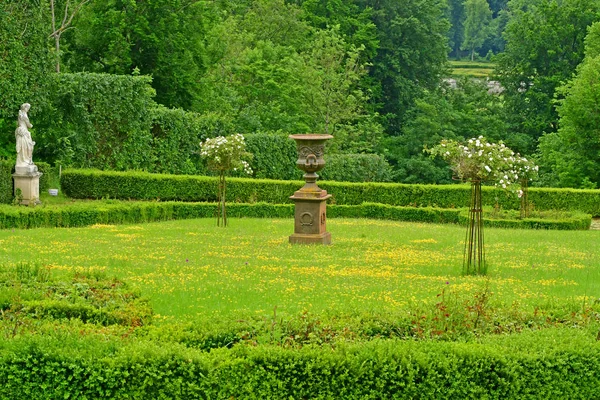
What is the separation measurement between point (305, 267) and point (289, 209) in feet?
49.3

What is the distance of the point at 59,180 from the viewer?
1169 inches

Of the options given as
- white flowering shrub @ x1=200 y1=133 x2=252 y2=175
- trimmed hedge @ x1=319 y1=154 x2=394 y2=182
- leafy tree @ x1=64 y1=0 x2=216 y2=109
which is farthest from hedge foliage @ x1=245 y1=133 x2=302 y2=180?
white flowering shrub @ x1=200 y1=133 x2=252 y2=175

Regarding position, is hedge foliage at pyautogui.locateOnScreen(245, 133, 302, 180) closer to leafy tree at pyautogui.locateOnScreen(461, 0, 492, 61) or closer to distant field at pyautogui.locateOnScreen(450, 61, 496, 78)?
distant field at pyautogui.locateOnScreen(450, 61, 496, 78)

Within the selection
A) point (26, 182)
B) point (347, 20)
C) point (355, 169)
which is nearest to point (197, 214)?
point (26, 182)

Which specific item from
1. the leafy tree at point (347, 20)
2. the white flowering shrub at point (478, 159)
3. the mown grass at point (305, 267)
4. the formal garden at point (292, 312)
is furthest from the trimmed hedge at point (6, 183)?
the leafy tree at point (347, 20)

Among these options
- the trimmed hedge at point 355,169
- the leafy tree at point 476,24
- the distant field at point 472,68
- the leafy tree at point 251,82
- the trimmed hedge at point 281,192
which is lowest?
the trimmed hedge at point 281,192

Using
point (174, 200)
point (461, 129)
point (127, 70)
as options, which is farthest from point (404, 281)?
point (461, 129)

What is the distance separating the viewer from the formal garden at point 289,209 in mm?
7250

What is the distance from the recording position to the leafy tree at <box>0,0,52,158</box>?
2836cm

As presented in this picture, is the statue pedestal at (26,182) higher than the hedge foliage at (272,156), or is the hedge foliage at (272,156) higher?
the hedge foliage at (272,156)

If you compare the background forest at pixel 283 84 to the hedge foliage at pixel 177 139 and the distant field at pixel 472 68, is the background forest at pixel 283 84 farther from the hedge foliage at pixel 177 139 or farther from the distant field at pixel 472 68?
the distant field at pixel 472 68

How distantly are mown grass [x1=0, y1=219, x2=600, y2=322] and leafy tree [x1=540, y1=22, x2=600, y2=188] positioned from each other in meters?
20.0

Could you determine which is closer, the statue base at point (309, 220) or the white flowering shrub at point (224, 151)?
the statue base at point (309, 220)

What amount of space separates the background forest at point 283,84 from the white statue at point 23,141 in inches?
145
